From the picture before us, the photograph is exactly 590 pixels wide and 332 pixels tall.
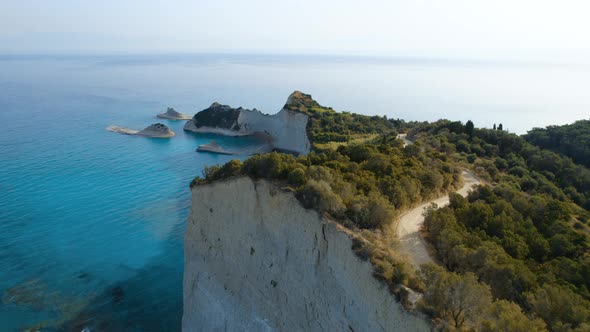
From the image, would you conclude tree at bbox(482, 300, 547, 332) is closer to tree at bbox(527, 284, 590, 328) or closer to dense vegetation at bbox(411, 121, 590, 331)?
dense vegetation at bbox(411, 121, 590, 331)

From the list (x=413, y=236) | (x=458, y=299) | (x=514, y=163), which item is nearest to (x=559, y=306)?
(x=458, y=299)

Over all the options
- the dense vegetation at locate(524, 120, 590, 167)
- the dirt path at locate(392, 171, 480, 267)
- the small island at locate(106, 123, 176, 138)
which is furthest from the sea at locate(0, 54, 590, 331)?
the dense vegetation at locate(524, 120, 590, 167)

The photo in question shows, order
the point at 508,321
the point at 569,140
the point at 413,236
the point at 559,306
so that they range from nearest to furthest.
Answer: the point at 508,321 → the point at 559,306 → the point at 413,236 → the point at 569,140

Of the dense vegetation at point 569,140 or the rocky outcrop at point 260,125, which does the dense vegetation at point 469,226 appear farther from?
the rocky outcrop at point 260,125

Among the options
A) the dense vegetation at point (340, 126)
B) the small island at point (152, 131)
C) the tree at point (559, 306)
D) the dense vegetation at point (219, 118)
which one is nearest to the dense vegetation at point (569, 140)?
the dense vegetation at point (340, 126)

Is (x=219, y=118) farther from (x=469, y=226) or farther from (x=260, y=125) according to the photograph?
(x=469, y=226)

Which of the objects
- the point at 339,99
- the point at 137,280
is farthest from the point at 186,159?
the point at 339,99
